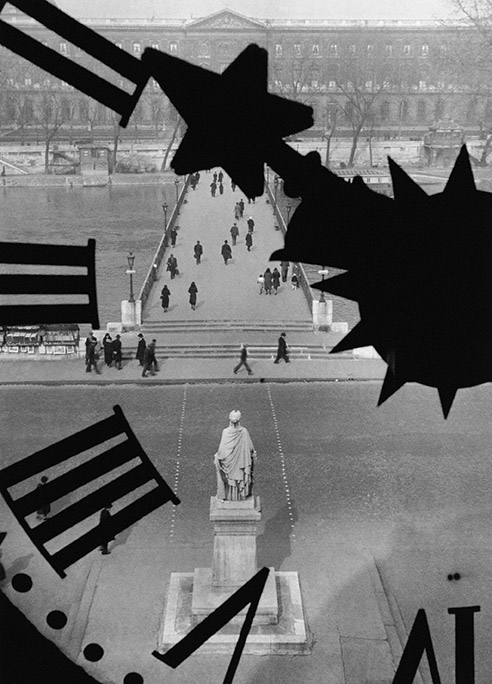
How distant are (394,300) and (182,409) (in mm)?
15928

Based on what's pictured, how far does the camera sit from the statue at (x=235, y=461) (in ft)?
28.7

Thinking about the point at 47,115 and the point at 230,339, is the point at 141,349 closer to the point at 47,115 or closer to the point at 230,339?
the point at 230,339

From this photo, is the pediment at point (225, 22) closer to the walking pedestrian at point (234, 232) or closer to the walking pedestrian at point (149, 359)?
the walking pedestrian at point (234, 232)

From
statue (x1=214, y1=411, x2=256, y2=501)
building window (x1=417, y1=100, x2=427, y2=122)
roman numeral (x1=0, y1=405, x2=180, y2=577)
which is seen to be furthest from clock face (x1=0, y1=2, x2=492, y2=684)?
building window (x1=417, y1=100, x2=427, y2=122)

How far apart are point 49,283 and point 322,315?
70.2ft

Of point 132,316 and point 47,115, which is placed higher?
point 47,115

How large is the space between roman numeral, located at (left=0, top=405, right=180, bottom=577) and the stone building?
43.1 metres

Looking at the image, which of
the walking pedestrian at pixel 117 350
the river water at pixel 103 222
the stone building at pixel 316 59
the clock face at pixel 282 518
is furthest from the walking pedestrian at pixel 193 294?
the stone building at pixel 316 59

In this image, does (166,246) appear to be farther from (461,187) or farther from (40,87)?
(40,87)

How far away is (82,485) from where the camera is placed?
4.81 ft

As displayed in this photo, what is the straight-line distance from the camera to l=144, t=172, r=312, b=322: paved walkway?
23766 millimetres

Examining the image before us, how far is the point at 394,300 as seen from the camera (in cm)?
132

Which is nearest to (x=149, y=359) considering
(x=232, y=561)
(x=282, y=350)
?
(x=282, y=350)

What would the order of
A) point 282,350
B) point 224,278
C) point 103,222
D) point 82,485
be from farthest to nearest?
1. point 103,222
2. point 224,278
3. point 282,350
4. point 82,485
